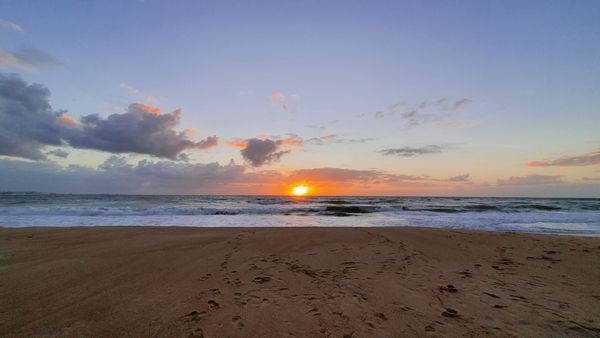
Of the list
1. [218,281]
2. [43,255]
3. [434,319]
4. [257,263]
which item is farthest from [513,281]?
[43,255]

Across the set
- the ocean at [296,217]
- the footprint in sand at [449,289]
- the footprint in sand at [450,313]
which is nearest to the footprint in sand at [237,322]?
the footprint in sand at [450,313]

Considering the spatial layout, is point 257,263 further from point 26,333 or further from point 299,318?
point 26,333

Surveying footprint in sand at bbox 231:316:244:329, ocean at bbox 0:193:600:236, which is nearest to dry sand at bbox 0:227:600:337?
footprint in sand at bbox 231:316:244:329

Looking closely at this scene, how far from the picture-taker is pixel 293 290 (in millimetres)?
4535

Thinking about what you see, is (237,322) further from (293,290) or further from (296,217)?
(296,217)

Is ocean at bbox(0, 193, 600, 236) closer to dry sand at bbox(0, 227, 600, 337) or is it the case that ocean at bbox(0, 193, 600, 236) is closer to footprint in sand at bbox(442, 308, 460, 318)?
dry sand at bbox(0, 227, 600, 337)

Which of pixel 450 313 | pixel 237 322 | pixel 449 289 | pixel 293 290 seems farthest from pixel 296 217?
pixel 237 322

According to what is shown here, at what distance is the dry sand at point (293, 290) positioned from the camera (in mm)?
3338

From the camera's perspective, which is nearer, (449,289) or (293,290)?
(293,290)

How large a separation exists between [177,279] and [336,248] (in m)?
4.44

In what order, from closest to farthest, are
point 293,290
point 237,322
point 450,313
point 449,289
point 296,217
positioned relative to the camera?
point 237,322 < point 450,313 < point 293,290 < point 449,289 < point 296,217

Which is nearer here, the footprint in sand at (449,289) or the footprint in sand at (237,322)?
the footprint in sand at (237,322)

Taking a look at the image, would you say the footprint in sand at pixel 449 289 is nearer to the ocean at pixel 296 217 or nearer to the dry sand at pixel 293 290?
the dry sand at pixel 293 290

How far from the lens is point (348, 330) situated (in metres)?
3.23
